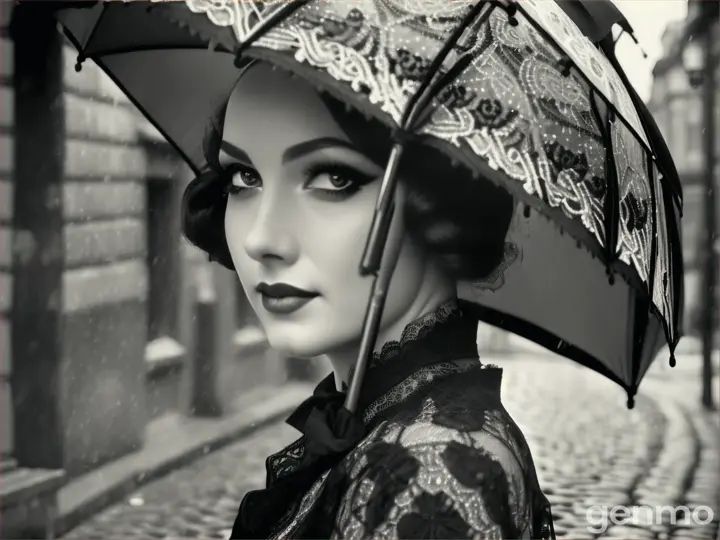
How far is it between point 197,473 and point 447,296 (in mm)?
1989

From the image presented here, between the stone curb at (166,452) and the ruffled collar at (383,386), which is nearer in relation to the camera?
the ruffled collar at (383,386)

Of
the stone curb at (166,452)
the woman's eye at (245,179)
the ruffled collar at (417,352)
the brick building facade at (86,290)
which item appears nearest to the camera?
the ruffled collar at (417,352)

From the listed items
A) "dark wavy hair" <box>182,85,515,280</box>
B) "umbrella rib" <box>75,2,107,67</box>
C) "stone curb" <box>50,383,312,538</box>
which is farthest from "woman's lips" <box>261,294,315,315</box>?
"stone curb" <box>50,383,312,538</box>

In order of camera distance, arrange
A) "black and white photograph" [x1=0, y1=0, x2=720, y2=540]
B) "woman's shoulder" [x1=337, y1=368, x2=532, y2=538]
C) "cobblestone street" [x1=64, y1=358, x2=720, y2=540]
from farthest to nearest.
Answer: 1. "cobblestone street" [x1=64, y1=358, x2=720, y2=540]
2. "black and white photograph" [x1=0, y1=0, x2=720, y2=540]
3. "woman's shoulder" [x1=337, y1=368, x2=532, y2=538]

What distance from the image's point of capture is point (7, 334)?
3299mm

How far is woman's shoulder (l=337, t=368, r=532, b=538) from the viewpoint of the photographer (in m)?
1.40

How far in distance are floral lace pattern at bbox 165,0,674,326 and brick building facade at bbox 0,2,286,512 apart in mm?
1718

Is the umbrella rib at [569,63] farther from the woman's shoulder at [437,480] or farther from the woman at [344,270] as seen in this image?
the woman's shoulder at [437,480]

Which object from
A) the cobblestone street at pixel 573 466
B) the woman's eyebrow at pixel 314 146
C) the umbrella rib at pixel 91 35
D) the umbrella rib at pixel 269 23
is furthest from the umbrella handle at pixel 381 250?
the cobblestone street at pixel 573 466

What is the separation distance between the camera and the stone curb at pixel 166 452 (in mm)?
3145

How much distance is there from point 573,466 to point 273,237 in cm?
192

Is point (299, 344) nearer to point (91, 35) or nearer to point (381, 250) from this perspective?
point (381, 250)

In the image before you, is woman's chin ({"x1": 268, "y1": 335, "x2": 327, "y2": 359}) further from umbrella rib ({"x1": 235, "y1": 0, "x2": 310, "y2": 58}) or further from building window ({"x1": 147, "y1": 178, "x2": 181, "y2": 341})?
building window ({"x1": 147, "y1": 178, "x2": 181, "y2": 341})

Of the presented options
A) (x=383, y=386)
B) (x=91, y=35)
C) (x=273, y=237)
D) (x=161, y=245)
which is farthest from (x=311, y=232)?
(x=161, y=245)
